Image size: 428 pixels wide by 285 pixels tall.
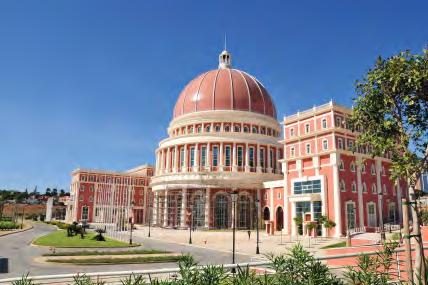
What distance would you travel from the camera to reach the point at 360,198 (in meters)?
48.0

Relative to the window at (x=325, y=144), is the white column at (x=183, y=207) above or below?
below

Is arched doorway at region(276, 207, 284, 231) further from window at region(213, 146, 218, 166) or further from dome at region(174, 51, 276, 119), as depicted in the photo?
dome at region(174, 51, 276, 119)

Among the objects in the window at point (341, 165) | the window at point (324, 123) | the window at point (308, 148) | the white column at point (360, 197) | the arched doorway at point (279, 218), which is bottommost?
the arched doorway at point (279, 218)

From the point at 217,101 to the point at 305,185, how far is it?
102 ft

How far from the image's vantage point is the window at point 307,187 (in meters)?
48.5

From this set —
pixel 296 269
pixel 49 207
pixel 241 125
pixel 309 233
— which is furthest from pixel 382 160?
pixel 49 207

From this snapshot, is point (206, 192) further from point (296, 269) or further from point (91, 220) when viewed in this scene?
point (296, 269)

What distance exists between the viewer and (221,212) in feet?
212

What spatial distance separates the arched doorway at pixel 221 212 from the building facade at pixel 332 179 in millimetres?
13988

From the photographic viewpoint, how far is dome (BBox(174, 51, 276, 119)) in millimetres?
75438

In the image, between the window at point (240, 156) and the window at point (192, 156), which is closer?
the window at point (240, 156)

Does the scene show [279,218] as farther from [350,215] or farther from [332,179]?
[332,179]

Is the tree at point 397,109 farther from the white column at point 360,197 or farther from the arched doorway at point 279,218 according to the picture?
the arched doorway at point 279,218

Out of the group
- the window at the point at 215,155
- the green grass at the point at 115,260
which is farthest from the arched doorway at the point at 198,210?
the green grass at the point at 115,260
